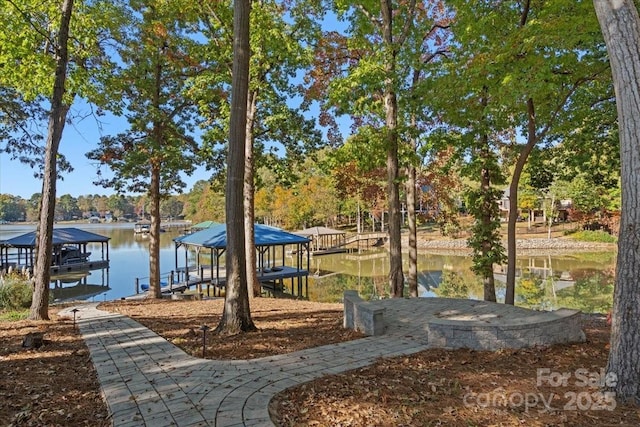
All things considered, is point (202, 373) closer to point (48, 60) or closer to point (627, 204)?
point (627, 204)

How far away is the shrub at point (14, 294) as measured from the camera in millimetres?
8844

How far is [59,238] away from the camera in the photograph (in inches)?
814

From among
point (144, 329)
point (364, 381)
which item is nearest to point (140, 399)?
point (364, 381)

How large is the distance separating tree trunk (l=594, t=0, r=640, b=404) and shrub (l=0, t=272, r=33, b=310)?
11.3 m

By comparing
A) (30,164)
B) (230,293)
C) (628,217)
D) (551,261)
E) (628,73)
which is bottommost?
(551,261)

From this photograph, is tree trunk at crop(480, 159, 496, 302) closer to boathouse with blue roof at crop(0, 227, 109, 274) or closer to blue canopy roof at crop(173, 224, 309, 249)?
blue canopy roof at crop(173, 224, 309, 249)

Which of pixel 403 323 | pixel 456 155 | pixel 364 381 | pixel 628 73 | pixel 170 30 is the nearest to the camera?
pixel 628 73

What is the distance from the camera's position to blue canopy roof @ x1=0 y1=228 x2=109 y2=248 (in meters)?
19.6

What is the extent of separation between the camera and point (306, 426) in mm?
2668

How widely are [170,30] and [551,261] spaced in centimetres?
2450

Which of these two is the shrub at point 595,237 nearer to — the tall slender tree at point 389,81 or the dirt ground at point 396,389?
the tall slender tree at point 389,81

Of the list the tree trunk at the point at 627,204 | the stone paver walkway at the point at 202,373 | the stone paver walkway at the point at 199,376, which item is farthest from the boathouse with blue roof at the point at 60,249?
the tree trunk at the point at 627,204

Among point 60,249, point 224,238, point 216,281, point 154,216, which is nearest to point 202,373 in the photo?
point 154,216

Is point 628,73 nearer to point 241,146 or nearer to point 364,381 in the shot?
point 364,381
